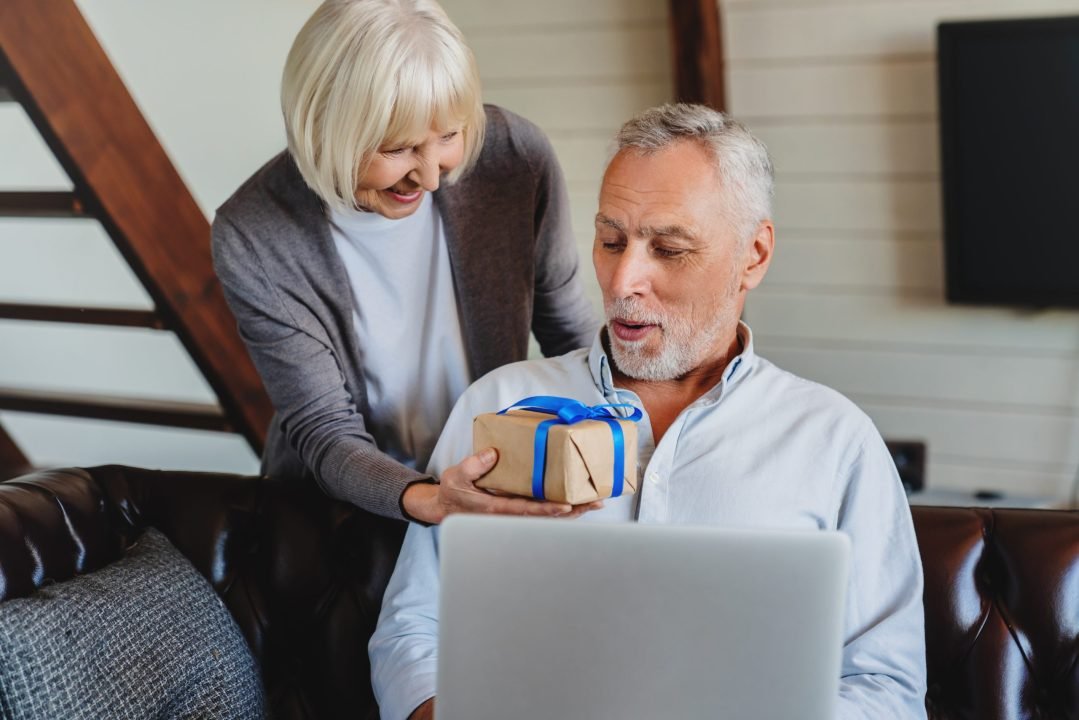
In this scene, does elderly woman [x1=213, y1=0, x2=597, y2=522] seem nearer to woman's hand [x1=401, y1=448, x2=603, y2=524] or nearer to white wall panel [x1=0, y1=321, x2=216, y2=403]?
woman's hand [x1=401, y1=448, x2=603, y2=524]

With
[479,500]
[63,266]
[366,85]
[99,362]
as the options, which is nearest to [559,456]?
[479,500]

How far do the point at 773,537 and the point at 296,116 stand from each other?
97 cm

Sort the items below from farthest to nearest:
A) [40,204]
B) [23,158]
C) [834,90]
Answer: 1. [23,158]
2. [834,90]
3. [40,204]

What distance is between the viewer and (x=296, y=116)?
5.25ft

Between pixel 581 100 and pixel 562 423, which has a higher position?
pixel 581 100

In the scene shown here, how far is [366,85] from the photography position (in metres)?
1.52

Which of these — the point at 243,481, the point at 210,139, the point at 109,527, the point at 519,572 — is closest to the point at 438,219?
the point at 243,481

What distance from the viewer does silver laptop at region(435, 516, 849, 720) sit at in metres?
0.98

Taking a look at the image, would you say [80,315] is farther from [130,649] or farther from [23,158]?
[130,649]

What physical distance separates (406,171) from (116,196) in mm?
1247

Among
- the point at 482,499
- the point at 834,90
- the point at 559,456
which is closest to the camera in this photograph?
the point at 559,456

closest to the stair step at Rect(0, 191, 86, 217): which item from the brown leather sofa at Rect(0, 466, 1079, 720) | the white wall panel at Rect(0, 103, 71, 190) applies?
the white wall panel at Rect(0, 103, 71, 190)

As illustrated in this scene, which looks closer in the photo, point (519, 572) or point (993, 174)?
point (519, 572)

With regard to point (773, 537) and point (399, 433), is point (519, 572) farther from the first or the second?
point (399, 433)
